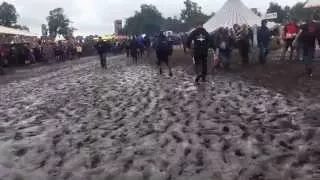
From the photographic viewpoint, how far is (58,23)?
166500 millimetres

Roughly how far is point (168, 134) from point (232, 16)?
28083 millimetres

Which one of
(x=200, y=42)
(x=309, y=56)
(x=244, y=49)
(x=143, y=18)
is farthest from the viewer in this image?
(x=143, y=18)

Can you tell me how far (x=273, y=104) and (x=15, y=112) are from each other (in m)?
5.75

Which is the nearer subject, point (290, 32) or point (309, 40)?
point (309, 40)

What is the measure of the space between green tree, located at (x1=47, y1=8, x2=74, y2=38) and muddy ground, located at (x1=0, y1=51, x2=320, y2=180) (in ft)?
471

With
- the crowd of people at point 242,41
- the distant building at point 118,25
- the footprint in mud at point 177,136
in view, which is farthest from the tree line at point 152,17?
the footprint in mud at point 177,136

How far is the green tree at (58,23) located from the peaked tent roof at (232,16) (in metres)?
121

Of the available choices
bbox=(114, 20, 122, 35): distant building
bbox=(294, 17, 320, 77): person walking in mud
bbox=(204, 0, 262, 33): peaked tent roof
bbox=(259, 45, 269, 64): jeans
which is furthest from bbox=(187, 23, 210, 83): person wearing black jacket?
bbox=(114, 20, 122, 35): distant building

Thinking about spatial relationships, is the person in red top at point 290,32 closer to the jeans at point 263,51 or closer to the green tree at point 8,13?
the jeans at point 263,51

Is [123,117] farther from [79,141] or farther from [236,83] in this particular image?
[236,83]

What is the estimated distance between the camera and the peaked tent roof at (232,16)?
36.4 m

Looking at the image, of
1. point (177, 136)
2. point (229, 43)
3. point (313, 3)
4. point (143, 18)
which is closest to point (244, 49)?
point (229, 43)

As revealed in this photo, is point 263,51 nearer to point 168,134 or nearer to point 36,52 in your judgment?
point 168,134

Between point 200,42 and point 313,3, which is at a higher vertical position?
point 313,3
